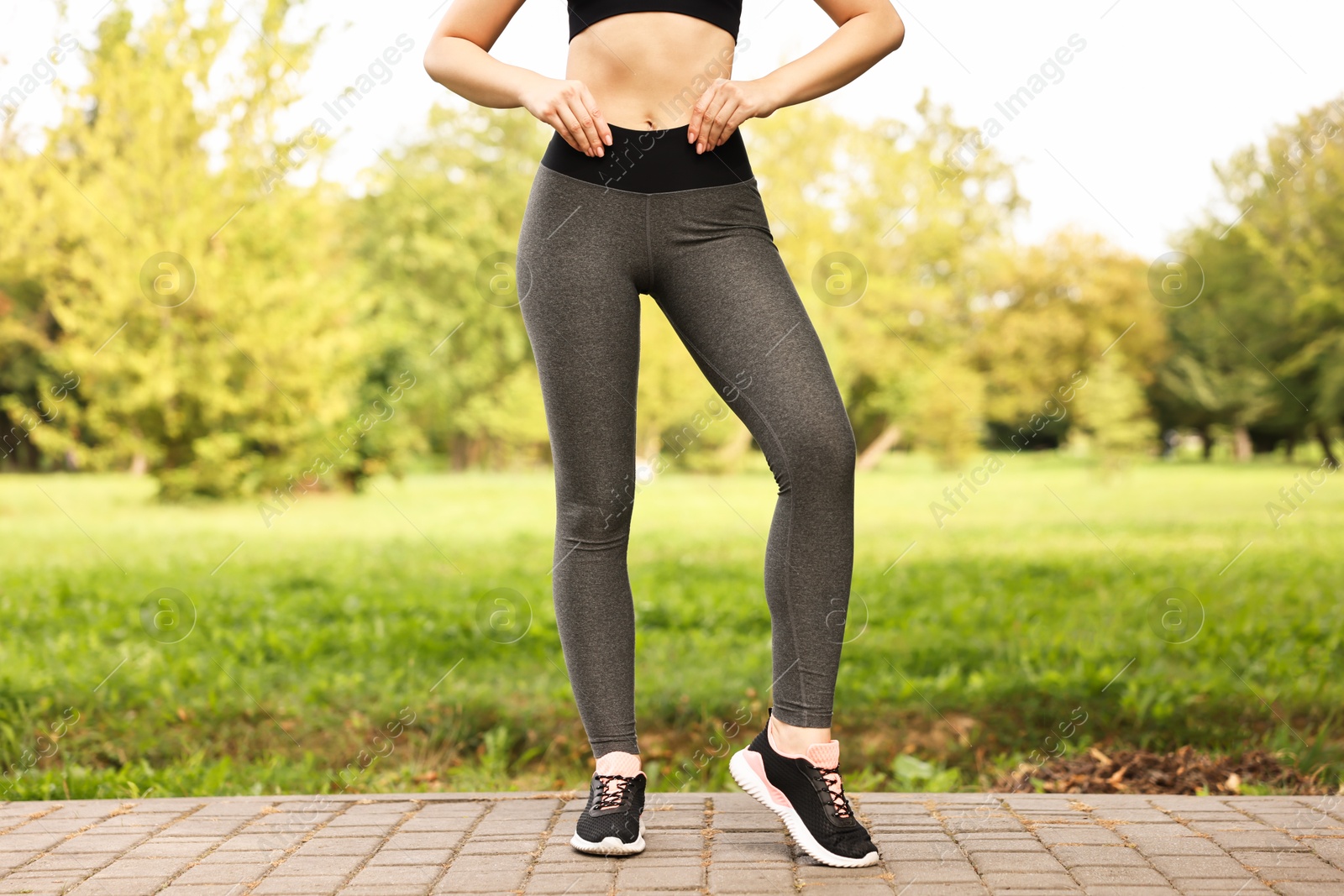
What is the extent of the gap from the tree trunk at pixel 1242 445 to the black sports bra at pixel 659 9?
32173 mm

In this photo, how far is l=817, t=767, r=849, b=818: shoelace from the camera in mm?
2047

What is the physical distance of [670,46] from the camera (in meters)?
2.10

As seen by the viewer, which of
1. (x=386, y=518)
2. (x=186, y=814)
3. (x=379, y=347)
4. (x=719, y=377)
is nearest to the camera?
(x=719, y=377)

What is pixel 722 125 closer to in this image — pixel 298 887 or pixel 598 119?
pixel 598 119

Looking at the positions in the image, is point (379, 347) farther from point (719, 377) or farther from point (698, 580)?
point (719, 377)

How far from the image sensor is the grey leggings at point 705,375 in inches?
79.7

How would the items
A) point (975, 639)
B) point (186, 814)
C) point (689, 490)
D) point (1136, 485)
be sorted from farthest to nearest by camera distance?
point (1136, 485)
point (689, 490)
point (975, 639)
point (186, 814)

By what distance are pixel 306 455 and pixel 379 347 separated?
8.55ft

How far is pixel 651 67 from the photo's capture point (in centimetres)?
210

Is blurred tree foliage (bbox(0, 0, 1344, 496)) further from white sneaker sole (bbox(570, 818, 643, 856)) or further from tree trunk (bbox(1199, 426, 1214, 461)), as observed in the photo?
white sneaker sole (bbox(570, 818, 643, 856))

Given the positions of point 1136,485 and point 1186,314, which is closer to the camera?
point 1136,485

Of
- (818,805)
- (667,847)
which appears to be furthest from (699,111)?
(667,847)

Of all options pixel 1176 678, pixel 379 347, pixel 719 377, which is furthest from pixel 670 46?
pixel 379 347

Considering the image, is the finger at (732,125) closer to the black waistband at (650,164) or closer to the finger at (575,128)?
the black waistband at (650,164)
